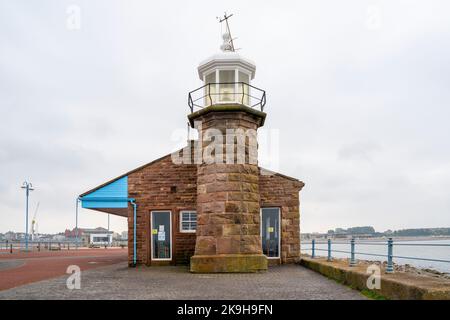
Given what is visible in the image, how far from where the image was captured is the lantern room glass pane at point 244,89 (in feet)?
45.0

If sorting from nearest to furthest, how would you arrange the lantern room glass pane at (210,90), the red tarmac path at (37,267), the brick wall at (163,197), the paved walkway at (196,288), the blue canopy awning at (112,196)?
the paved walkway at (196,288) < the red tarmac path at (37,267) < the lantern room glass pane at (210,90) < the brick wall at (163,197) < the blue canopy awning at (112,196)

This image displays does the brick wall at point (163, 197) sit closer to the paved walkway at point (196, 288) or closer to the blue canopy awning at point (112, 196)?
the blue canopy awning at point (112, 196)

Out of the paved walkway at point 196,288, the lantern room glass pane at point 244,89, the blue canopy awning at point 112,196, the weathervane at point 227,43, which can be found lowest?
the paved walkway at point 196,288

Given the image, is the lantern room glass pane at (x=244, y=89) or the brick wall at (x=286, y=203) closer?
the lantern room glass pane at (x=244, y=89)

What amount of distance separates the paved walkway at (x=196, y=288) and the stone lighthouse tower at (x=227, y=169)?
94 cm

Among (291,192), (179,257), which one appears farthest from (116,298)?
(291,192)

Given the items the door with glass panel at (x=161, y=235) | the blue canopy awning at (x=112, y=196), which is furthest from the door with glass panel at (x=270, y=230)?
the blue canopy awning at (x=112, y=196)

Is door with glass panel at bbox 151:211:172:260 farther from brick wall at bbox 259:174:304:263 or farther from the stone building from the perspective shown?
brick wall at bbox 259:174:304:263

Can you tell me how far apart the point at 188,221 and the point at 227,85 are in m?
5.62

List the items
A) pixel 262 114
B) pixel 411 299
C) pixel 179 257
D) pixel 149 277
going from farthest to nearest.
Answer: pixel 179 257 → pixel 262 114 → pixel 149 277 → pixel 411 299

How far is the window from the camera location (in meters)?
16.0

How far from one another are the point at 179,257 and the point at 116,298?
25.8 feet
